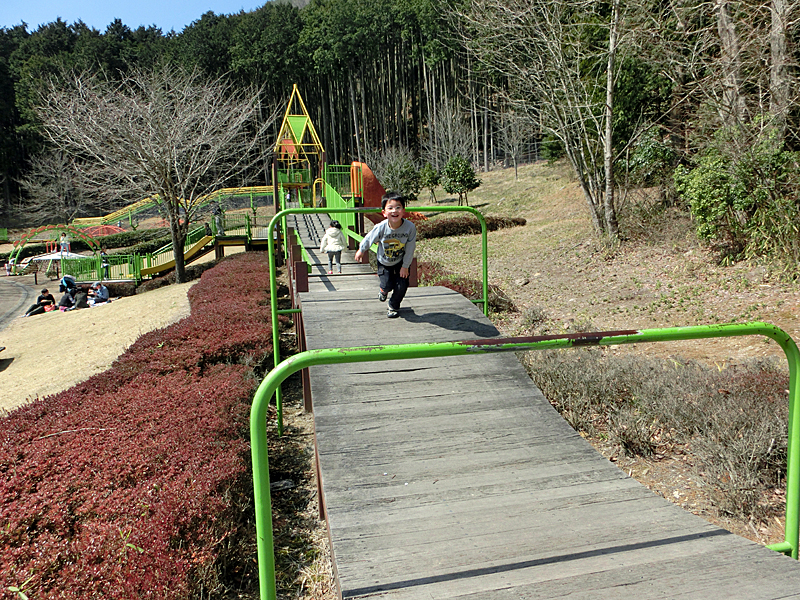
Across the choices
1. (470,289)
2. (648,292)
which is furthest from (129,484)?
(648,292)

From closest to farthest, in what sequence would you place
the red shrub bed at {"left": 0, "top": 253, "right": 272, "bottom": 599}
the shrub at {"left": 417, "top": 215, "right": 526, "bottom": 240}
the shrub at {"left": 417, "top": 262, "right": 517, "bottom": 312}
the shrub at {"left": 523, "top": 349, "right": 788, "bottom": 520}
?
the red shrub bed at {"left": 0, "top": 253, "right": 272, "bottom": 599} → the shrub at {"left": 523, "top": 349, "right": 788, "bottom": 520} → the shrub at {"left": 417, "top": 262, "right": 517, "bottom": 312} → the shrub at {"left": 417, "top": 215, "right": 526, "bottom": 240}

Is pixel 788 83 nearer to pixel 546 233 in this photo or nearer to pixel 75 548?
pixel 546 233

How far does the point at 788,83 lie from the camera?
10.4 meters

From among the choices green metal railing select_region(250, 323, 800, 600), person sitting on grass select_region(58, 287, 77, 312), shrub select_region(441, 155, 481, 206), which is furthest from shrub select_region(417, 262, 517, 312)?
shrub select_region(441, 155, 481, 206)

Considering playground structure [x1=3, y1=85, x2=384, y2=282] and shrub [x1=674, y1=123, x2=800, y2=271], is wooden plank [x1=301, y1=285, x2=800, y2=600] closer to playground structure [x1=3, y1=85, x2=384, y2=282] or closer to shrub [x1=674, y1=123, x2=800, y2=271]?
shrub [x1=674, y1=123, x2=800, y2=271]

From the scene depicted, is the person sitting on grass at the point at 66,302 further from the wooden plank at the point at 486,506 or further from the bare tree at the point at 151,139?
the wooden plank at the point at 486,506

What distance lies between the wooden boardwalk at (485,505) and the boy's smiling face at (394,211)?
4.04ft

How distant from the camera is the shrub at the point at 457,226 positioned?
71.8 ft

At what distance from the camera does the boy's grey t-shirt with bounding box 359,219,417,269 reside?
578 cm

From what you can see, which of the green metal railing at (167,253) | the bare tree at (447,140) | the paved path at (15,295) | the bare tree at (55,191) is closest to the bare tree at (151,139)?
the green metal railing at (167,253)

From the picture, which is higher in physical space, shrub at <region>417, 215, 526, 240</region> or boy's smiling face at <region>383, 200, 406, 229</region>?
boy's smiling face at <region>383, 200, 406, 229</region>

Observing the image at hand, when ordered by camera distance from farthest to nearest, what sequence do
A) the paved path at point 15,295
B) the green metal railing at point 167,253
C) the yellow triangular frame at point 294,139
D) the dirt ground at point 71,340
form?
the green metal railing at point 167,253, the yellow triangular frame at point 294,139, the paved path at point 15,295, the dirt ground at point 71,340

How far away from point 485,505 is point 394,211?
→ 3.16 m

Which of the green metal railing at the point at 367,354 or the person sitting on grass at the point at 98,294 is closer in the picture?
the green metal railing at the point at 367,354
